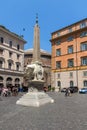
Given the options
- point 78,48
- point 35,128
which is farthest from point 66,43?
point 35,128

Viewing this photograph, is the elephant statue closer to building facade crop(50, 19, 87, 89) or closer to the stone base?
the stone base

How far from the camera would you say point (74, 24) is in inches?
2117

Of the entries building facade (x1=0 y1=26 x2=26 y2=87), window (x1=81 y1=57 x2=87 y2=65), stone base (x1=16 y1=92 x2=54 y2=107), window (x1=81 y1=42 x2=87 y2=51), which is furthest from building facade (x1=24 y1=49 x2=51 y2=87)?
stone base (x1=16 y1=92 x2=54 y2=107)

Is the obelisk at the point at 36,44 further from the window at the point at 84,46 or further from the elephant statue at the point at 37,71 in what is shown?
the window at the point at 84,46

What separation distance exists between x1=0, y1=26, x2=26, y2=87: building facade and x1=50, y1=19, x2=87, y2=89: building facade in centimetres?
922

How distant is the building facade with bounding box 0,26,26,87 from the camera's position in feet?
162

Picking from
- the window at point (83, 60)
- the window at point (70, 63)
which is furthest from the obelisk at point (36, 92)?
the window at point (70, 63)

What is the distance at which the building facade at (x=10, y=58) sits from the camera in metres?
49.2

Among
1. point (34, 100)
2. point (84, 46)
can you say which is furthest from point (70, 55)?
point (34, 100)

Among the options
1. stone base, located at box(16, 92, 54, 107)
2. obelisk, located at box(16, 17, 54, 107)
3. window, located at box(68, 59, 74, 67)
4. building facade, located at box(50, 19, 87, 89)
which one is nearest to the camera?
stone base, located at box(16, 92, 54, 107)

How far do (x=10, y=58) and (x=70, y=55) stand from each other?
49.0ft

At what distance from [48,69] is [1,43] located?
26958 millimetres

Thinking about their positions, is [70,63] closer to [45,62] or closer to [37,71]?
[45,62]

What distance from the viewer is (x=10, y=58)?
52.4 m
